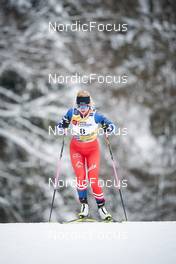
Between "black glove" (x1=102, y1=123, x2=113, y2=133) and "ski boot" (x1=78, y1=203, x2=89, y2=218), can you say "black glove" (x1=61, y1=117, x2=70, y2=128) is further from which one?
"ski boot" (x1=78, y1=203, x2=89, y2=218)

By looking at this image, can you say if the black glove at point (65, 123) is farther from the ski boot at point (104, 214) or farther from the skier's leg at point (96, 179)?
the ski boot at point (104, 214)

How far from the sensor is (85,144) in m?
3.51

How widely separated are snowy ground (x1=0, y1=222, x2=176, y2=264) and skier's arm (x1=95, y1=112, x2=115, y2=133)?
Result: 0.74m

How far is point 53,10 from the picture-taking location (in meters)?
3.56

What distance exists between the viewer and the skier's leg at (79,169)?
352 cm

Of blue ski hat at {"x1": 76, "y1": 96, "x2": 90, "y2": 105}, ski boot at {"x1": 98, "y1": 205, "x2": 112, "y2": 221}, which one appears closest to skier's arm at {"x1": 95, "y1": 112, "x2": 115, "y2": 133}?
blue ski hat at {"x1": 76, "y1": 96, "x2": 90, "y2": 105}

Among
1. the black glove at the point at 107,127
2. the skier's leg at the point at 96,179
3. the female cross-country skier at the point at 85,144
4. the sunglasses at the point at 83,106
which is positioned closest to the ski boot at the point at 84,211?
the female cross-country skier at the point at 85,144

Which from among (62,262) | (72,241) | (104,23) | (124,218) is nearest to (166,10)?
(104,23)

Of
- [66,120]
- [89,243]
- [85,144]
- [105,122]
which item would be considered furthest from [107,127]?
[89,243]

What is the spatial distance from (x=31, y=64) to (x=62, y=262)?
174cm

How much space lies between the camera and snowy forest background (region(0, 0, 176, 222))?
3557 millimetres

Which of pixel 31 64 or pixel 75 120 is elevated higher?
pixel 31 64

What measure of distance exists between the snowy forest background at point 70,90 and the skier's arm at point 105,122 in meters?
0.06

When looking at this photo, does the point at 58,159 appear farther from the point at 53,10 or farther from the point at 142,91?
the point at 53,10
